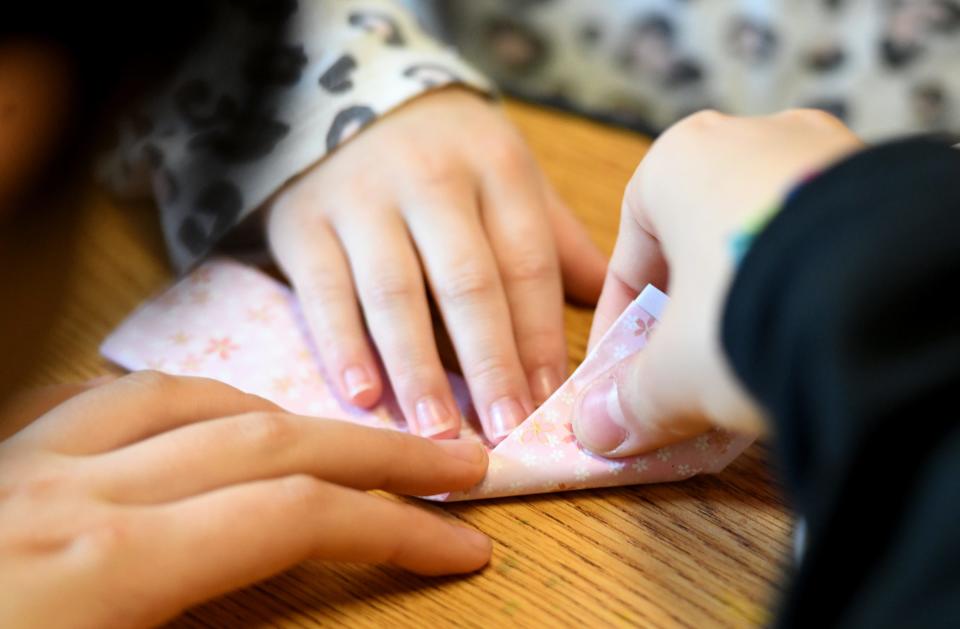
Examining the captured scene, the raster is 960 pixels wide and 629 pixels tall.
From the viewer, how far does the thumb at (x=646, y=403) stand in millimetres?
329

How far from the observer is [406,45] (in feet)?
2.08

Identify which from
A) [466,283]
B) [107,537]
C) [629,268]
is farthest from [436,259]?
[107,537]

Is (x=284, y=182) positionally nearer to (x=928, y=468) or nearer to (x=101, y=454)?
(x=101, y=454)

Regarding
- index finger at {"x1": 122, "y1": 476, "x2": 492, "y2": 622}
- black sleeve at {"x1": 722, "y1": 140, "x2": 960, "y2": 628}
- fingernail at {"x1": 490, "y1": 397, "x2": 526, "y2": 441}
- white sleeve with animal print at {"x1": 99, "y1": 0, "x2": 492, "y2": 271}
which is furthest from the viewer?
white sleeve with animal print at {"x1": 99, "y1": 0, "x2": 492, "y2": 271}

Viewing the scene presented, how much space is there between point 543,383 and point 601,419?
9 centimetres

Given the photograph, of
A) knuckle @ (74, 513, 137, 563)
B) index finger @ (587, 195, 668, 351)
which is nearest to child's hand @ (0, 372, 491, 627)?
knuckle @ (74, 513, 137, 563)

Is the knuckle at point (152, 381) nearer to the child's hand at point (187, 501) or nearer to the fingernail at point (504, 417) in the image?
the child's hand at point (187, 501)

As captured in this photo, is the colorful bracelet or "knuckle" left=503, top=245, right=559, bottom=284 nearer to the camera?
the colorful bracelet

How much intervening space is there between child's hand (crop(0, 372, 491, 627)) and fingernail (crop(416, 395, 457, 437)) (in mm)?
37

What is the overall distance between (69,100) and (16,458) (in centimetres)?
17

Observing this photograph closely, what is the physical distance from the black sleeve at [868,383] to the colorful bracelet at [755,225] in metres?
0.01

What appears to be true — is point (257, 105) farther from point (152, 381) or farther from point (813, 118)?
point (813, 118)

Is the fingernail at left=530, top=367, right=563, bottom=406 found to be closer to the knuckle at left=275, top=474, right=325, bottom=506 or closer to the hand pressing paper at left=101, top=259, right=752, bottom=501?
the hand pressing paper at left=101, top=259, right=752, bottom=501

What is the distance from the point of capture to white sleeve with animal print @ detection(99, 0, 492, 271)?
580mm
